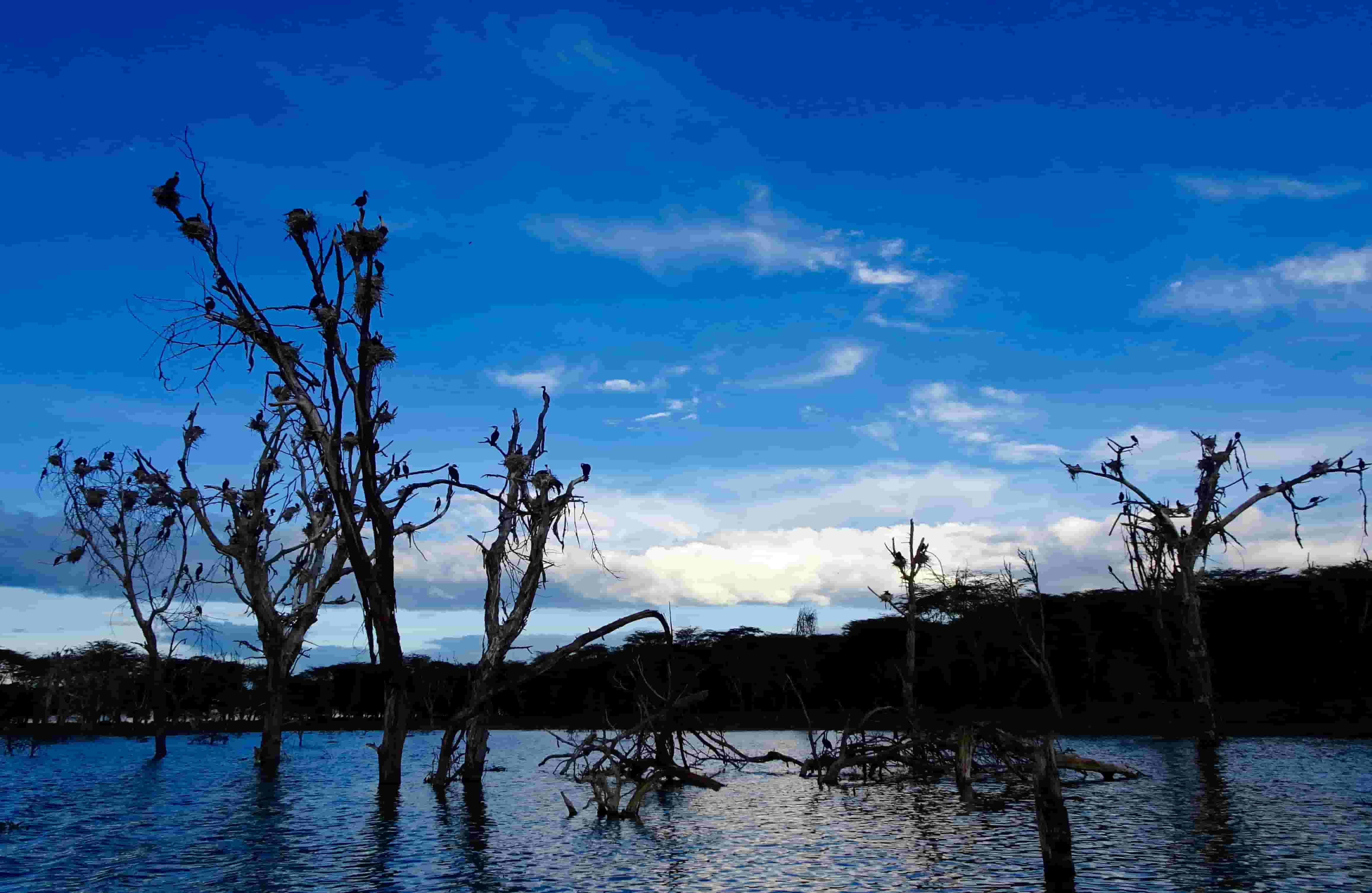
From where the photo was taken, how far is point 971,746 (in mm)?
→ 25047

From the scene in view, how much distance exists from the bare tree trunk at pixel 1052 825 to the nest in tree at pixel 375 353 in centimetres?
1226

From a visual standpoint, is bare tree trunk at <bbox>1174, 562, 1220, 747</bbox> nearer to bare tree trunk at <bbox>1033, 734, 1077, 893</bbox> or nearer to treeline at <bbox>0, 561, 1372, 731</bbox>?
treeline at <bbox>0, 561, 1372, 731</bbox>

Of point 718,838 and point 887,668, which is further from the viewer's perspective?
point 887,668

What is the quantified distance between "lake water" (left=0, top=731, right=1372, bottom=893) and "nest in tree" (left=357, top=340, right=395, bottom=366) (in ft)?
28.1

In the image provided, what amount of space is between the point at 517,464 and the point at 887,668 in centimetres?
5506

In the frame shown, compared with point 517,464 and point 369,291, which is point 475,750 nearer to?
point 517,464

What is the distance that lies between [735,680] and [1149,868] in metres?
81.3

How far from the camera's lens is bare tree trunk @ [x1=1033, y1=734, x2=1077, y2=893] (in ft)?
43.4

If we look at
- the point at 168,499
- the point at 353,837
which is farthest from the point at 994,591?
the point at 353,837

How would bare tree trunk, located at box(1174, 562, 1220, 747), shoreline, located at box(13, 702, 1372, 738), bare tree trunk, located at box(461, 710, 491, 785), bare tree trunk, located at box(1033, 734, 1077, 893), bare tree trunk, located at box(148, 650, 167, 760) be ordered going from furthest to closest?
shoreline, located at box(13, 702, 1372, 738) → bare tree trunk, located at box(148, 650, 167, 760) → bare tree trunk, located at box(1174, 562, 1220, 747) → bare tree trunk, located at box(461, 710, 491, 785) → bare tree trunk, located at box(1033, 734, 1077, 893)

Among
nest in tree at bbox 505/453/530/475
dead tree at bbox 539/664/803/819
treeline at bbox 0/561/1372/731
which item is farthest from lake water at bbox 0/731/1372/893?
nest in tree at bbox 505/453/530/475

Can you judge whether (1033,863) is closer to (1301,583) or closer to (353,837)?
(353,837)

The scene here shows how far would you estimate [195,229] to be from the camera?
1739 cm

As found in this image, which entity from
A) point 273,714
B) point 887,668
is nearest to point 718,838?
point 273,714
